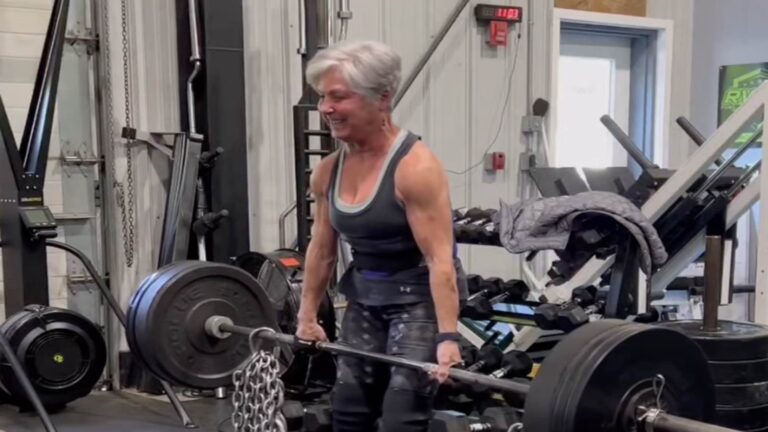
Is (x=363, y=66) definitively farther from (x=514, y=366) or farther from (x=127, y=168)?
(x=127, y=168)

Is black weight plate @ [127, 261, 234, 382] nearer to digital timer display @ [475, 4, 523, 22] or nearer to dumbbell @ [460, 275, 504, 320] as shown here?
dumbbell @ [460, 275, 504, 320]

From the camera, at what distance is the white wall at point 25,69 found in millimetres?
4109

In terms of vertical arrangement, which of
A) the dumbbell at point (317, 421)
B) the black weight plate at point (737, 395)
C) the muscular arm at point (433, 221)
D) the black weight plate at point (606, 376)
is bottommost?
the dumbbell at point (317, 421)

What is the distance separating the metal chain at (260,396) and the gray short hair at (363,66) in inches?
28.6

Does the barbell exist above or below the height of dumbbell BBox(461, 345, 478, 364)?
above

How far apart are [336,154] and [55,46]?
221cm

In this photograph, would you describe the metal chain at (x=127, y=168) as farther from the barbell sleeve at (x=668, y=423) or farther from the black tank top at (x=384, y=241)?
the barbell sleeve at (x=668, y=423)

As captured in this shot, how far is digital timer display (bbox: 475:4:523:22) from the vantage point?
5059mm

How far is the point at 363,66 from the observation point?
1.94m

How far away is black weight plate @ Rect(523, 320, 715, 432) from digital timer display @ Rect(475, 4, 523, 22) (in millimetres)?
3773

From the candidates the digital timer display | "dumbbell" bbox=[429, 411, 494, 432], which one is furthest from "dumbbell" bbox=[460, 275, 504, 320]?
the digital timer display

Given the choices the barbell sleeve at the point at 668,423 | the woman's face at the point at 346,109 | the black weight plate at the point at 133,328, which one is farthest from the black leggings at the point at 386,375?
the black weight plate at the point at 133,328

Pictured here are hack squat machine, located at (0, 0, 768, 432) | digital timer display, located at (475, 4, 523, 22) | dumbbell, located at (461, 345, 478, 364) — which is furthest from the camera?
digital timer display, located at (475, 4, 523, 22)

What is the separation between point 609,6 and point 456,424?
3733mm
